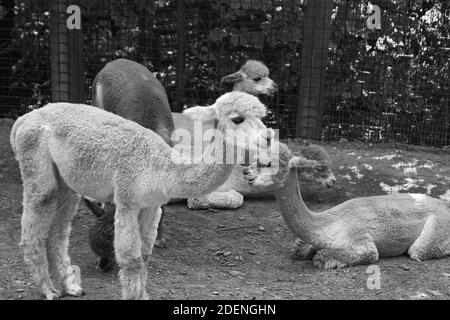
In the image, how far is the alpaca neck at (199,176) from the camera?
11.3 feet

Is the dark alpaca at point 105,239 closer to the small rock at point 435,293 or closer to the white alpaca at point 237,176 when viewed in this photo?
the white alpaca at point 237,176

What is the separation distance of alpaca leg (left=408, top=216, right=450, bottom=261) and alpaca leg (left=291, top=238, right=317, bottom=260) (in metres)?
0.78

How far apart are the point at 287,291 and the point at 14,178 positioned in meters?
3.62

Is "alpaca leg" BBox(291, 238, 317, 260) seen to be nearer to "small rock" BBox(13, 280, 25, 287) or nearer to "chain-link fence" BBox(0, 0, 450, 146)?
"small rock" BBox(13, 280, 25, 287)

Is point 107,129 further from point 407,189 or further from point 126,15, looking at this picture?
point 126,15

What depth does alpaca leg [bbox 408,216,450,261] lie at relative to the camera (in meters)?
4.94

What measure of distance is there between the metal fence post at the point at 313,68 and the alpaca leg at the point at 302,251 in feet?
9.82

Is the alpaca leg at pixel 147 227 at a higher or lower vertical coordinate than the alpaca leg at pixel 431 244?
higher

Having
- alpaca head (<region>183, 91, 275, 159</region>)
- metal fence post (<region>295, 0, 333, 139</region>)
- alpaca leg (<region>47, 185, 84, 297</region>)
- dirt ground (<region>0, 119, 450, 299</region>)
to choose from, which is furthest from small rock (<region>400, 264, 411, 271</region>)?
metal fence post (<region>295, 0, 333, 139</region>)

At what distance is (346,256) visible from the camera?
474 cm

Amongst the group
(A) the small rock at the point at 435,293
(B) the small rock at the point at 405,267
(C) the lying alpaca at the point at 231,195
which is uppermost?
(C) the lying alpaca at the point at 231,195

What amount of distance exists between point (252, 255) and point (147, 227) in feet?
5.39

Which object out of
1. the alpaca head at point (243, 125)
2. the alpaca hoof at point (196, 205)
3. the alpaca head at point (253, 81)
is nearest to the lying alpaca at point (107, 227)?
the alpaca head at point (243, 125)

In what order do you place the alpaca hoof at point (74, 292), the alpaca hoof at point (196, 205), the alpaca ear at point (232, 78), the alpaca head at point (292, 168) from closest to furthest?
the alpaca hoof at point (74, 292) → the alpaca head at point (292, 168) → the alpaca hoof at point (196, 205) → the alpaca ear at point (232, 78)
